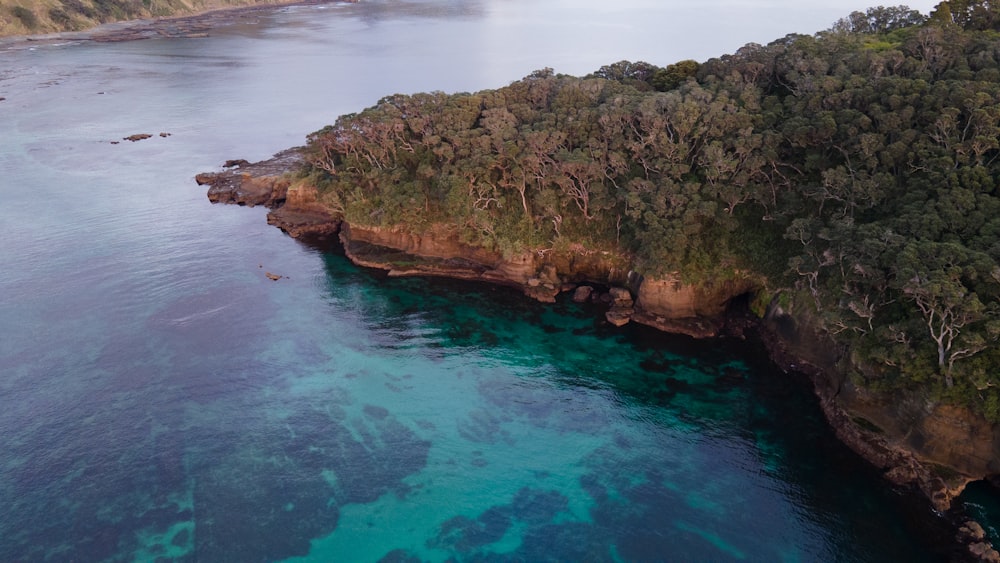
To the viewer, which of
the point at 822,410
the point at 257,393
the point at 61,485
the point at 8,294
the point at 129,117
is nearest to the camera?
the point at 61,485

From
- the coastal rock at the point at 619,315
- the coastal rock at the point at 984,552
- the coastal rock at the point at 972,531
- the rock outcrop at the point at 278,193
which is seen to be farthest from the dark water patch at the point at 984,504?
the rock outcrop at the point at 278,193

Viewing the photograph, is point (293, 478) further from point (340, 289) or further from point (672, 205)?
point (672, 205)

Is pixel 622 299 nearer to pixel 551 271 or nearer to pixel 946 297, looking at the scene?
pixel 551 271

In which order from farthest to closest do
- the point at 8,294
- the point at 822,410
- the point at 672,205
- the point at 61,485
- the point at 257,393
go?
1. the point at 8,294
2. the point at 672,205
3. the point at 257,393
4. the point at 822,410
5. the point at 61,485

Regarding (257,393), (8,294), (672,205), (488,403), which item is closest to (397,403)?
(488,403)

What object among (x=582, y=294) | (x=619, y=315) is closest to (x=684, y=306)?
(x=619, y=315)

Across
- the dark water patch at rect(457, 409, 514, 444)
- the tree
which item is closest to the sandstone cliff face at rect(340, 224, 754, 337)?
the dark water patch at rect(457, 409, 514, 444)
